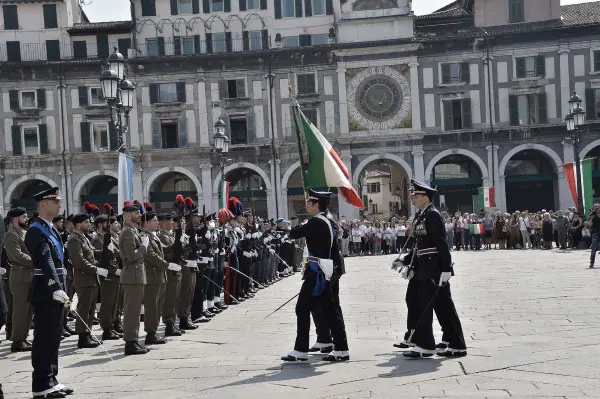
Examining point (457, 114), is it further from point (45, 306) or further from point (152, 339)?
point (45, 306)

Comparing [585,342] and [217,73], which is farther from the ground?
[217,73]

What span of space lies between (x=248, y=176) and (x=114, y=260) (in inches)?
1602

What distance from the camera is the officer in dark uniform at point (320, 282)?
33.0ft

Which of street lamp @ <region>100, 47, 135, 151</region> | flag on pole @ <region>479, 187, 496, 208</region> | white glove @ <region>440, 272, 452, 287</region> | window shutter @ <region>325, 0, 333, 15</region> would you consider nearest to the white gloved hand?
white glove @ <region>440, 272, 452, 287</region>

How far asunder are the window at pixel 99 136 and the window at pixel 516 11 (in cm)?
2538

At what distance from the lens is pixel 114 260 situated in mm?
13172

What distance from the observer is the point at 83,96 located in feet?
166

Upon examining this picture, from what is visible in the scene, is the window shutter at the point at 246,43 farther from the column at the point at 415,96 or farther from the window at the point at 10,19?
the window at the point at 10,19

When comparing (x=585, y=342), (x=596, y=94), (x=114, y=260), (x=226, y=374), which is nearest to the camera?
(x=226, y=374)

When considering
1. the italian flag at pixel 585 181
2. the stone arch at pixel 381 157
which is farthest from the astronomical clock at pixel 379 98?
the italian flag at pixel 585 181

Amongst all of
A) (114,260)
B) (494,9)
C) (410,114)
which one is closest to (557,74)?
(494,9)

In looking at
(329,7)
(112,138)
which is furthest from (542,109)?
(112,138)

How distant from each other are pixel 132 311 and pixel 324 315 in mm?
2718

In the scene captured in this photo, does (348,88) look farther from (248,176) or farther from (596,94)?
(596,94)
